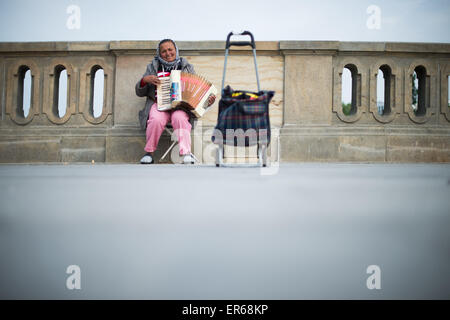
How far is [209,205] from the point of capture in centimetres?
126

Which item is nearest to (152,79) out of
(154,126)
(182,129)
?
(154,126)

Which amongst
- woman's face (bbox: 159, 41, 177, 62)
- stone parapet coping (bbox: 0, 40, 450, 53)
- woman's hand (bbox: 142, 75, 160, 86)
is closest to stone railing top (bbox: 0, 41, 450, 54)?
stone parapet coping (bbox: 0, 40, 450, 53)

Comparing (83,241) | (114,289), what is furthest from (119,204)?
(114,289)

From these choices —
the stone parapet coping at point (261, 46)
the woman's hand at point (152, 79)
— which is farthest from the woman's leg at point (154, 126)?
the stone parapet coping at point (261, 46)

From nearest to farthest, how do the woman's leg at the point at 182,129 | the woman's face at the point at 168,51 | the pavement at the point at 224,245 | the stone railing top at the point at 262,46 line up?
the pavement at the point at 224,245
the woman's leg at the point at 182,129
the woman's face at the point at 168,51
the stone railing top at the point at 262,46

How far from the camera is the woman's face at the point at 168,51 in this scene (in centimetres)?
472

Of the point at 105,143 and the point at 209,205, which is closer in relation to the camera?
the point at 209,205

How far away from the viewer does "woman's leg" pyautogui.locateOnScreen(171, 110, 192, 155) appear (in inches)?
177

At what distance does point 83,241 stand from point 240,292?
44 centimetres

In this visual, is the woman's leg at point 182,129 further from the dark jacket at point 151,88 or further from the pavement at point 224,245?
the pavement at point 224,245

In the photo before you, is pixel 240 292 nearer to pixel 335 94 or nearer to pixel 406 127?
pixel 335 94

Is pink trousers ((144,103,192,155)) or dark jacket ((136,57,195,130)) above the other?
dark jacket ((136,57,195,130))

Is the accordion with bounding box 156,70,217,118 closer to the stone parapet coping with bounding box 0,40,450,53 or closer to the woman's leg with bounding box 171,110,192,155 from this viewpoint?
the woman's leg with bounding box 171,110,192,155

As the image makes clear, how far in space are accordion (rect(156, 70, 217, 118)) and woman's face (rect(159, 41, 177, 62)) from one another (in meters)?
0.38
